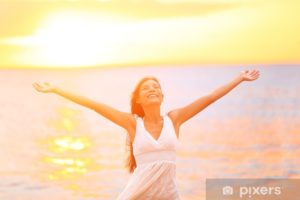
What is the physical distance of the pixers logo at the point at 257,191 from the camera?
10.5ft

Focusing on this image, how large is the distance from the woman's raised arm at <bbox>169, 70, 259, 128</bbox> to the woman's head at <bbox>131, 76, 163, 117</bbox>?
11cm

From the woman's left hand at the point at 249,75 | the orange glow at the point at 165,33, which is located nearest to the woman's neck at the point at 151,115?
the orange glow at the point at 165,33

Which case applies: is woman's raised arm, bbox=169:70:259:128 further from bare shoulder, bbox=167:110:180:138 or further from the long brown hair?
the long brown hair

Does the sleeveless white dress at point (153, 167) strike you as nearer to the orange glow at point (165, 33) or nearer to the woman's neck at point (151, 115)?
the woman's neck at point (151, 115)

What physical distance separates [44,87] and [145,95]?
478 millimetres

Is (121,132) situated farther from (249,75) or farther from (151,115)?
(249,75)

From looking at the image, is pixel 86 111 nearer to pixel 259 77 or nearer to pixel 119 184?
pixel 119 184

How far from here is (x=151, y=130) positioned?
309cm

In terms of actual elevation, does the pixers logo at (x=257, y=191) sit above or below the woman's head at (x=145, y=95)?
below

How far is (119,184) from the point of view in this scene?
321cm

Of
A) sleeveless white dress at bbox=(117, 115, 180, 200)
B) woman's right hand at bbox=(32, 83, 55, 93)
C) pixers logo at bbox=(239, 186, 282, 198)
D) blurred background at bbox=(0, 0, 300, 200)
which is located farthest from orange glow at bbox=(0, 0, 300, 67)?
pixers logo at bbox=(239, 186, 282, 198)

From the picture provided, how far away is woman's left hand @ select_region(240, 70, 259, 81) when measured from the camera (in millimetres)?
3182

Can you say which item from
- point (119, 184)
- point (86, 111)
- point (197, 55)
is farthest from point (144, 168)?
point (197, 55)

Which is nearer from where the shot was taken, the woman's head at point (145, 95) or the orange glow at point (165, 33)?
the woman's head at point (145, 95)
